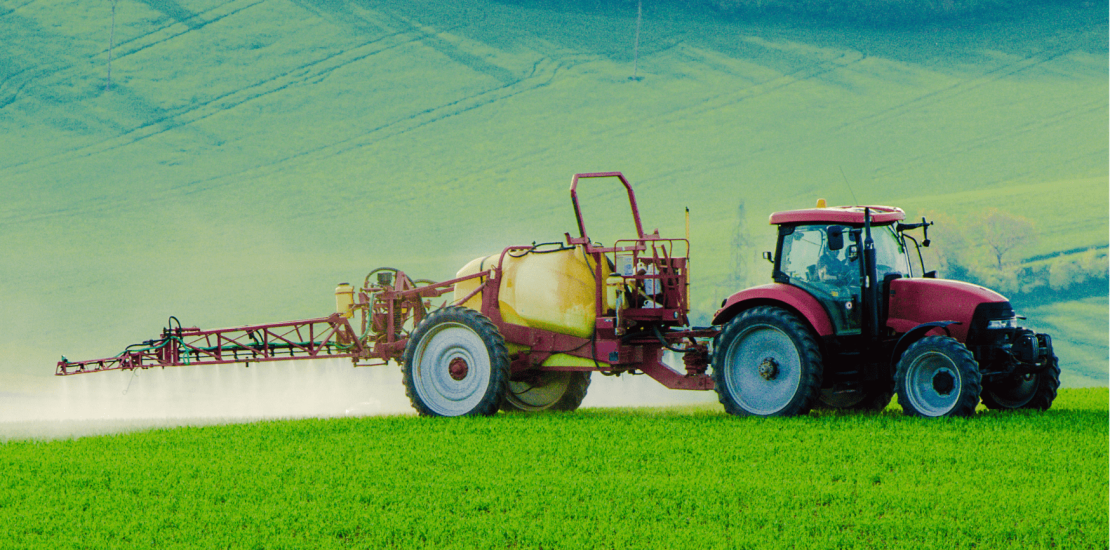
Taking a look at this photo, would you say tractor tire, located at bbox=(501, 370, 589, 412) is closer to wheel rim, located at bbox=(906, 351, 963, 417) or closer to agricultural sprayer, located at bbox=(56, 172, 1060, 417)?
agricultural sprayer, located at bbox=(56, 172, 1060, 417)

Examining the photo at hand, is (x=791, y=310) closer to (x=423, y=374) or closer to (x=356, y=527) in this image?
(x=423, y=374)

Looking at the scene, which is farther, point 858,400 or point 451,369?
point 451,369

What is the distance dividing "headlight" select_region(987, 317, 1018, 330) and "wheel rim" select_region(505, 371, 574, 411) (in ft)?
19.9

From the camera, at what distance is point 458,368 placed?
15.8 metres

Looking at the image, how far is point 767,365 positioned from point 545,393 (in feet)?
13.0

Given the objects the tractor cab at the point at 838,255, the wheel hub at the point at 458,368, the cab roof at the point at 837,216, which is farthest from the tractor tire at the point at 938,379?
the wheel hub at the point at 458,368

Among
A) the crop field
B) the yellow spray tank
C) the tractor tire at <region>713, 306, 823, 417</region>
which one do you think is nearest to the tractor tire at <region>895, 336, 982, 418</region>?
the crop field

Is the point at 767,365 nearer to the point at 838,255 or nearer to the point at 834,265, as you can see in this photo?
the point at 834,265

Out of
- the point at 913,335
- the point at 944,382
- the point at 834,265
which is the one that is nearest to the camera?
the point at 944,382

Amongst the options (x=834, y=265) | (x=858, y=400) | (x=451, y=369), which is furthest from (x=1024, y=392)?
(x=451, y=369)

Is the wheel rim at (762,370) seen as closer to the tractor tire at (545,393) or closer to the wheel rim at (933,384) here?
the wheel rim at (933,384)

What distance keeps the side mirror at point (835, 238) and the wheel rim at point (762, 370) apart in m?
1.26

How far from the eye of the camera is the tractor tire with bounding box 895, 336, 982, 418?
13250 mm

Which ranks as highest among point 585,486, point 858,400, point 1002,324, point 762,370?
point 1002,324
